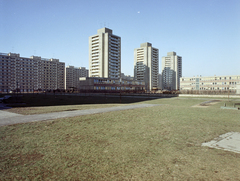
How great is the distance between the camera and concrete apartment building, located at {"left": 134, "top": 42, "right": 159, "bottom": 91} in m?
154

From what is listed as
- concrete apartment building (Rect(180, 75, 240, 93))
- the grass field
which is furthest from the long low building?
the grass field

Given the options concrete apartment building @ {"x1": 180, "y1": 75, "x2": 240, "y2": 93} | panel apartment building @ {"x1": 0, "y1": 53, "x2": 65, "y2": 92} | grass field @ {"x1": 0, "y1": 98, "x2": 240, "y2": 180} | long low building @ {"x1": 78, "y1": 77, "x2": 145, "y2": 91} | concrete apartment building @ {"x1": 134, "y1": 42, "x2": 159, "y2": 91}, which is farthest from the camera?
concrete apartment building @ {"x1": 134, "y1": 42, "x2": 159, "y2": 91}

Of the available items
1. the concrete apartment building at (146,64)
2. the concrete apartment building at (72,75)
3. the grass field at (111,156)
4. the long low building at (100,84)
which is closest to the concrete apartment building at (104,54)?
the long low building at (100,84)

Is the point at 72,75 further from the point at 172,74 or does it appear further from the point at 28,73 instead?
the point at 172,74

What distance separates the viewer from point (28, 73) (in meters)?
137

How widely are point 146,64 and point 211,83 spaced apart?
211 ft

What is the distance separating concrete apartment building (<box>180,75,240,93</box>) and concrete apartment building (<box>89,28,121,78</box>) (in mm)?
46685

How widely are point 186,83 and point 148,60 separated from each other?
5326cm

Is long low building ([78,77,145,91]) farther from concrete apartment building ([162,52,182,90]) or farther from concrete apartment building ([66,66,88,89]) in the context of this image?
concrete apartment building ([66,66,88,89])

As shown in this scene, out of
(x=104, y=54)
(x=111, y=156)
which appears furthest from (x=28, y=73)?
(x=111, y=156)

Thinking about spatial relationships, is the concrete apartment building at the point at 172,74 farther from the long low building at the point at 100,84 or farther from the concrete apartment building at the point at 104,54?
the long low building at the point at 100,84

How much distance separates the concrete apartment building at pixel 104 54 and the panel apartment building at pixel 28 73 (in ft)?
151

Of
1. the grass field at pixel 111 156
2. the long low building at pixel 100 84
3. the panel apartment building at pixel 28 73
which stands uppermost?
the panel apartment building at pixel 28 73

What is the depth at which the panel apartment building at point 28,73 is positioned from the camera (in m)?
125
